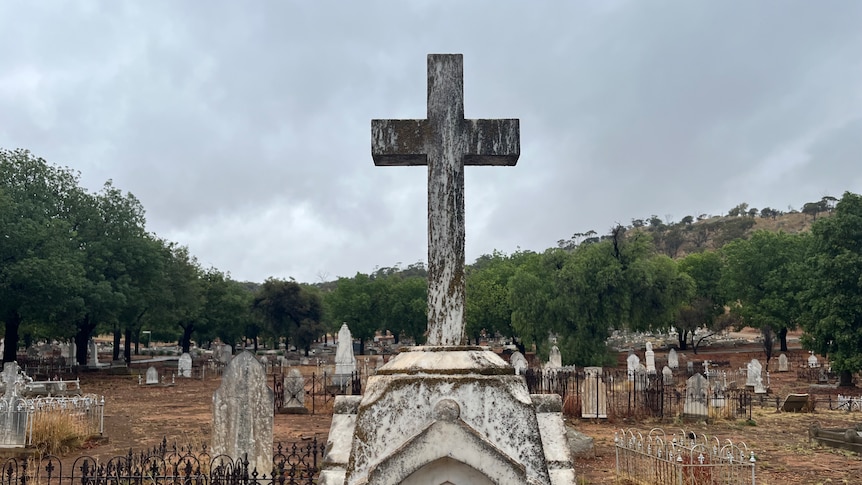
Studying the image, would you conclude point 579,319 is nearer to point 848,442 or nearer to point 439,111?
point 848,442

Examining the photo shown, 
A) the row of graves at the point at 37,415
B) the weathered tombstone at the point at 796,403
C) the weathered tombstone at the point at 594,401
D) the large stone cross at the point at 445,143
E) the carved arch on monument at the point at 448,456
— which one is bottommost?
the weathered tombstone at the point at 796,403

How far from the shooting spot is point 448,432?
12.0ft

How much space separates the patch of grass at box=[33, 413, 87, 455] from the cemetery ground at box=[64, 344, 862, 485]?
0.29m

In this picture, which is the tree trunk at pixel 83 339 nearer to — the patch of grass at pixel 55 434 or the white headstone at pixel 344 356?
the white headstone at pixel 344 356

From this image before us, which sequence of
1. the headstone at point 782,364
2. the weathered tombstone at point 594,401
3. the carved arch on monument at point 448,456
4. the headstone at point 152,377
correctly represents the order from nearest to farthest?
the carved arch on monument at point 448,456 < the weathered tombstone at point 594,401 < the headstone at point 152,377 < the headstone at point 782,364

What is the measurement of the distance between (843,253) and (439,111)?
1135 inches

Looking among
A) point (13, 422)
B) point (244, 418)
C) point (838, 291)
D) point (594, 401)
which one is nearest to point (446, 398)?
point (244, 418)

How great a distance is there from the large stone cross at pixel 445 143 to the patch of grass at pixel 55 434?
1040 centimetres

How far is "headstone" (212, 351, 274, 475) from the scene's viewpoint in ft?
31.3

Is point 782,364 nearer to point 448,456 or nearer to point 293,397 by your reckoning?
point 293,397

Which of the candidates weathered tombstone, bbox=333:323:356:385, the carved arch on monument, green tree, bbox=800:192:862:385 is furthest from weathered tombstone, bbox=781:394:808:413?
the carved arch on monument

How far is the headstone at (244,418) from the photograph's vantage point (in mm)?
9555

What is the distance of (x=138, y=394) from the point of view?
88.3 ft

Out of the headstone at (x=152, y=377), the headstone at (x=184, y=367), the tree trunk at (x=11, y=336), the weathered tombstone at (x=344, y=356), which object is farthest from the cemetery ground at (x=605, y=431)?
the headstone at (x=184, y=367)
